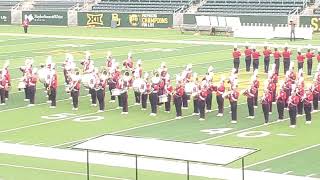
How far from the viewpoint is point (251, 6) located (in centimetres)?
5188

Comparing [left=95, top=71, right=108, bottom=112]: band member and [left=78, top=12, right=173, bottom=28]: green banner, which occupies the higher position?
[left=78, top=12, right=173, bottom=28]: green banner

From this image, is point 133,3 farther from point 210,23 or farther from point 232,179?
point 232,179

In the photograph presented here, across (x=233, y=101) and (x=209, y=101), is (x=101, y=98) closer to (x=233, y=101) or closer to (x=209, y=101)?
(x=209, y=101)

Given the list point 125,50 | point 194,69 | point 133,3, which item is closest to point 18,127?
point 194,69

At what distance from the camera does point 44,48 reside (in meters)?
40.5

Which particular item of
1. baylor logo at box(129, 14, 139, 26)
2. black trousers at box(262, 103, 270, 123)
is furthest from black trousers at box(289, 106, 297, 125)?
baylor logo at box(129, 14, 139, 26)

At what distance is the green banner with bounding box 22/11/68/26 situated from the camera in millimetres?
55844

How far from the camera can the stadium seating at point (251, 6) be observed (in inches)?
1983

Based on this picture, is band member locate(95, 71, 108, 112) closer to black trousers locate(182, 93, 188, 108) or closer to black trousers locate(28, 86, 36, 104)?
black trousers locate(28, 86, 36, 104)

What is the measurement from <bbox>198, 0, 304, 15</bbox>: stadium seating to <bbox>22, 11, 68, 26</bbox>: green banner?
888cm

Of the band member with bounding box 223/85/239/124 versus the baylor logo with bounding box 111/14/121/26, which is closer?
the band member with bounding box 223/85/239/124

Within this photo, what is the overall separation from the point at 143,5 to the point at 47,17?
6.17m

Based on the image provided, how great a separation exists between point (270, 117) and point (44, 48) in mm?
20594

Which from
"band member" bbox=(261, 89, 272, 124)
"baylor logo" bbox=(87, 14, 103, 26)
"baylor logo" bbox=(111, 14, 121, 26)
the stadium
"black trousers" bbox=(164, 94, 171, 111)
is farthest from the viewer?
"baylor logo" bbox=(87, 14, 103, 26)
